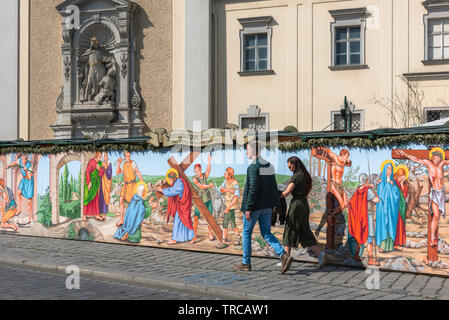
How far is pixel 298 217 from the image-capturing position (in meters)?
9.02

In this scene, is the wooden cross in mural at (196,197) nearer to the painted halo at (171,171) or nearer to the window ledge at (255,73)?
the painted halo at (171,171)

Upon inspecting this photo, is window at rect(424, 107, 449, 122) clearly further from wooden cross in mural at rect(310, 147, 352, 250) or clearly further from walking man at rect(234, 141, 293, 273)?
walking man at rect(234, 141, 293, 273)

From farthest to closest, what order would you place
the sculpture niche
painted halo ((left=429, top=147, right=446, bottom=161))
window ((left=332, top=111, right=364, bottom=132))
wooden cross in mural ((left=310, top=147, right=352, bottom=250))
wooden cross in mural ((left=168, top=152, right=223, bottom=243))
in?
the sculpture niche
window ((left=332, top=111, right=364, bottom=132))
wooden cross in mural ((left=168, top=152, right=223, bottom=243))
wooden cross in mural ((left=310, top=147, right=352, bottom=250))
painted halo ((left=429, top=147, right=446, bottom=161))

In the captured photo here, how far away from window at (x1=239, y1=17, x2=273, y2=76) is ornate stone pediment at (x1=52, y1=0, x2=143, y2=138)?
4945 mm

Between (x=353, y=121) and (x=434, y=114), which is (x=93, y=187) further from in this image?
(x=434, y=114)

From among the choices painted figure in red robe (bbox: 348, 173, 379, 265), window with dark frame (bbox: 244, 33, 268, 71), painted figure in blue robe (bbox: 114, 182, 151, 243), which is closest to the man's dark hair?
painted figure in red robe (bbox: 348, 173, 379, 265)

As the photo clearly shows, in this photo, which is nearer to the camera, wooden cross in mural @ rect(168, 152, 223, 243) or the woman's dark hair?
the woman's dark hair

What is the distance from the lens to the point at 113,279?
28.1ft

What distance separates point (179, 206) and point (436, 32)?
14940mm

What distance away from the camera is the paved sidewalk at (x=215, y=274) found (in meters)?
7.40

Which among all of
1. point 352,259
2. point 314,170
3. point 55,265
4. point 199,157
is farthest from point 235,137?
point 55,265

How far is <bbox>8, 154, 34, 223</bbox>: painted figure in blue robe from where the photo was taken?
1323cm

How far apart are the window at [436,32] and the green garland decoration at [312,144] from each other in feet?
45.5

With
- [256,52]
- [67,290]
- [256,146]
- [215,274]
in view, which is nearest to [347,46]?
[256,52]
